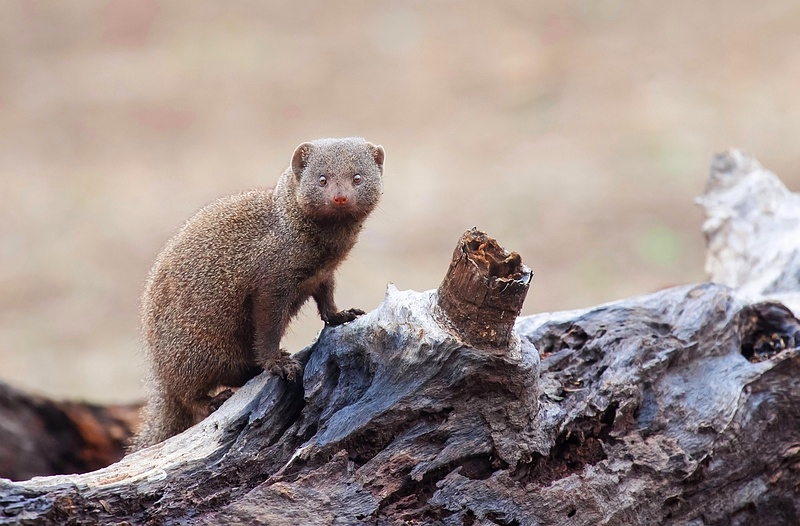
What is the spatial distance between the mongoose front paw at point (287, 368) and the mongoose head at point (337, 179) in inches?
30.4

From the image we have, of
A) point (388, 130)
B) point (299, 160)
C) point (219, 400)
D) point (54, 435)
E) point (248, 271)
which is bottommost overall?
point (219, 400)

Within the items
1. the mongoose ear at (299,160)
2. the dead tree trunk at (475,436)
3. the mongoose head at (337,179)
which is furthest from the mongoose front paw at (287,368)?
the mongoose ear at (299,160)

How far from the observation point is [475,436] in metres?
3.53

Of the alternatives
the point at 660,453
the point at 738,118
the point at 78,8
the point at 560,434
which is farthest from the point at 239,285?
the point at 78,8

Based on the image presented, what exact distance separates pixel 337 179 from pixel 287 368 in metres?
1.02

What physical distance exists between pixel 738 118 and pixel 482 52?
4504 mm

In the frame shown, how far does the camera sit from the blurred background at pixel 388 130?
34.5 feet

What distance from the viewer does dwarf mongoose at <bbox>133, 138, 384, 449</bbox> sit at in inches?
172

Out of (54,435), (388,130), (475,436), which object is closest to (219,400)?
(475,436)

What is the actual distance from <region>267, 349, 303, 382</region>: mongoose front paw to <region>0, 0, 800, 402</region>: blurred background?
5.23 metres

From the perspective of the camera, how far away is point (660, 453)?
3795 mm

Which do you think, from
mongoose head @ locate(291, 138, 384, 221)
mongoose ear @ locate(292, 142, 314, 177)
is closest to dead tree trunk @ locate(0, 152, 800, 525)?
mongoose head @ locate(291, 138, 384, 221)

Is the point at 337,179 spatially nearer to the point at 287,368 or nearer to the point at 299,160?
the point at 299,160

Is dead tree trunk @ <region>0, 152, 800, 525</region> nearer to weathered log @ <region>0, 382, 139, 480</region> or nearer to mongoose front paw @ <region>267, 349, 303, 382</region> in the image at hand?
mongoose front paw @ <region>267, 349, 303, 382</region>
